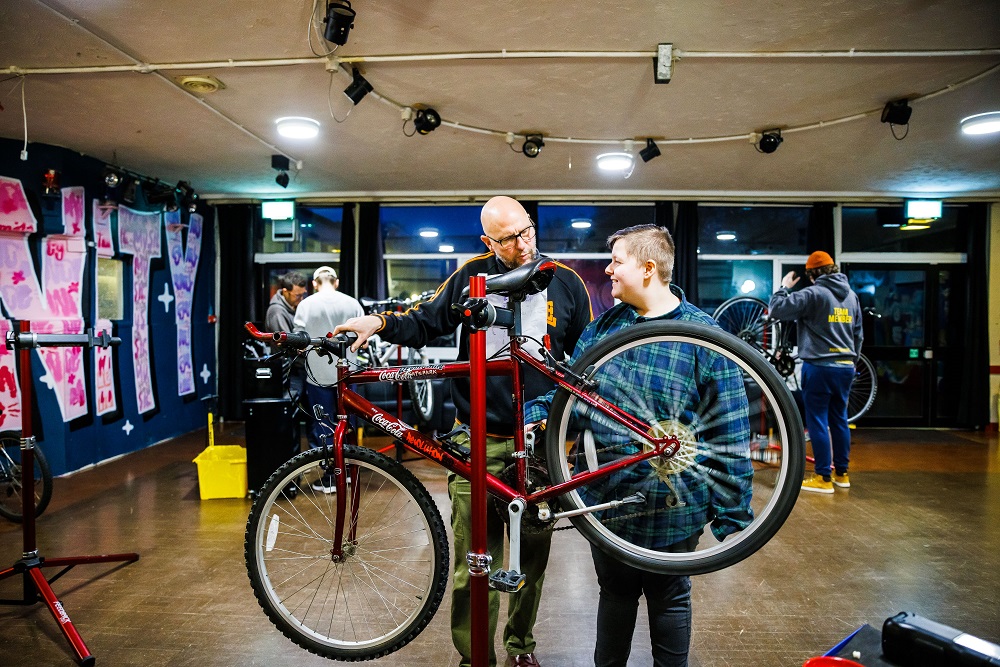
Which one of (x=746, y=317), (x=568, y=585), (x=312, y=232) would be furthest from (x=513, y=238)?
(x=312, y=232)

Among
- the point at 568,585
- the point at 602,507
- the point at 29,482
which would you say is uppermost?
the point at 602,507

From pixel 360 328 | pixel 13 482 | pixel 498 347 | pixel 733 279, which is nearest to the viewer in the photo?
pixel 360 328

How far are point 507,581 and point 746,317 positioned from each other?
616 cm

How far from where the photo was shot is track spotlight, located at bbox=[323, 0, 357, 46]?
2.35 m

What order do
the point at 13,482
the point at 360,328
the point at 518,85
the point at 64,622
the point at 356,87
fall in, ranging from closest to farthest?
1. the point at 360,328
2. the point at 64,622
3. the point at 356,87
4. the point at 518,85
5. the point at 13,482

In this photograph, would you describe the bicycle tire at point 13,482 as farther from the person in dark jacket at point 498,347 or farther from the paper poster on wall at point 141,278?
the person in dark jacket at point 498,347

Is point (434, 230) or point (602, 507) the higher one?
point (434, 230)

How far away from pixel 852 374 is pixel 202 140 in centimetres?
515

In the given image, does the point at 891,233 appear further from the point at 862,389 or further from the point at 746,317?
the point at 746,317

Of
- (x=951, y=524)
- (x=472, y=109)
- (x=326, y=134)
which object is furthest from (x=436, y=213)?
(x=951, y=524)

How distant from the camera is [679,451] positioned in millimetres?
1375

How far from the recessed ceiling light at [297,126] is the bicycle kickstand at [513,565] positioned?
11.2 feet

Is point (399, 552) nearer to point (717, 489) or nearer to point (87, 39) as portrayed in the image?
point (717, 489)

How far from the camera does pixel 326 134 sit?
4383mm
